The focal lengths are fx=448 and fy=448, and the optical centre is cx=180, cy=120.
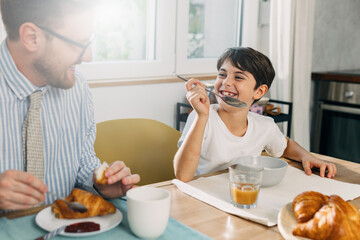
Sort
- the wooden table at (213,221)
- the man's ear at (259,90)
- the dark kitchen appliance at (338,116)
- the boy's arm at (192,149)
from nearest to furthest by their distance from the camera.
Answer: the wooden table at (213,221), the boy's arm at (192,149), the man's ear at (259,90), the dark kitchen appliance at (338,116)

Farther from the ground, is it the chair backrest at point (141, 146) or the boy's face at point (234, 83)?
the boy's face at point (234, 83)

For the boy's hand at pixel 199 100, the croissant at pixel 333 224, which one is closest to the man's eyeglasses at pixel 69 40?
the boy's hand at pixel 199 100

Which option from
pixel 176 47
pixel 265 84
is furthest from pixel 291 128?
pixel 265 84

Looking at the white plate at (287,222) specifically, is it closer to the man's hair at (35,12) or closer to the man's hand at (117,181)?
the man's hand at (117,181)

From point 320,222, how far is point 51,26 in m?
0.64

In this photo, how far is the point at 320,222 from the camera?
2.77 ft

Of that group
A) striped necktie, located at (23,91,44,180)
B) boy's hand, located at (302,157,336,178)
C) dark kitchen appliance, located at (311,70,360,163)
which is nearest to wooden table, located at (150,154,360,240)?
A: boy's hand, located at (302,157,336,178)

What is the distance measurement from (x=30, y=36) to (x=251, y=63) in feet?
2.72

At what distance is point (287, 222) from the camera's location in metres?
0.91

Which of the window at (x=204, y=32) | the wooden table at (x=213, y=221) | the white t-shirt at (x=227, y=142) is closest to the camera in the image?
the wooden table at (x=213, y=221)

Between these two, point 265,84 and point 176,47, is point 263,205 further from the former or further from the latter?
point 176,47

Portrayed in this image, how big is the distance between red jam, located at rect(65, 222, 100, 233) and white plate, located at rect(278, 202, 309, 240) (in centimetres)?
36

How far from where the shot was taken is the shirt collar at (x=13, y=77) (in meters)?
0.95

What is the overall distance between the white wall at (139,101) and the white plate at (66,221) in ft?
4.03
